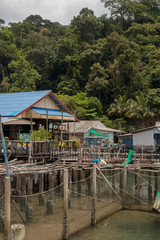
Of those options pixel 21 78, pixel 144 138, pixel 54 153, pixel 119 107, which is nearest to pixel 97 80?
pixel 119 107

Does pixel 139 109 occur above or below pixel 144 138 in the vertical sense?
above

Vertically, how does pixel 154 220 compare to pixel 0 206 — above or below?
below

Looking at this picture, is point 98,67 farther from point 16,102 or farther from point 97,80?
point 16,102

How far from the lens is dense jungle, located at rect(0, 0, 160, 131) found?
4616cm

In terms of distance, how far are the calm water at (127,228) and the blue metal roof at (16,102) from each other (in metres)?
9.91

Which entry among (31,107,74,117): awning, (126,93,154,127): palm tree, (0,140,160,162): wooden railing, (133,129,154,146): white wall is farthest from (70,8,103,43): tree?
→ (0,140,160,162): wooden railing

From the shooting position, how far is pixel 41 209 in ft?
47.4

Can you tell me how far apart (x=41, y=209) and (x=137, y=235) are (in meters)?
4.68

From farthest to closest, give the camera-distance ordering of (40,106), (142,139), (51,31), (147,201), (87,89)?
(51,31), (87,89), (142,139), (40,106), (147,201)

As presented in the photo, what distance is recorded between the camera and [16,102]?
22.8 meters

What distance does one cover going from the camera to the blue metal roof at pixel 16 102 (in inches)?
818

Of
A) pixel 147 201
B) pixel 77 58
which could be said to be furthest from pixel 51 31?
pixel 147 201

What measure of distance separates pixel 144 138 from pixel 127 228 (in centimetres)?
1813

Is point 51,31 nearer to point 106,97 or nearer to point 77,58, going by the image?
point 77,58
